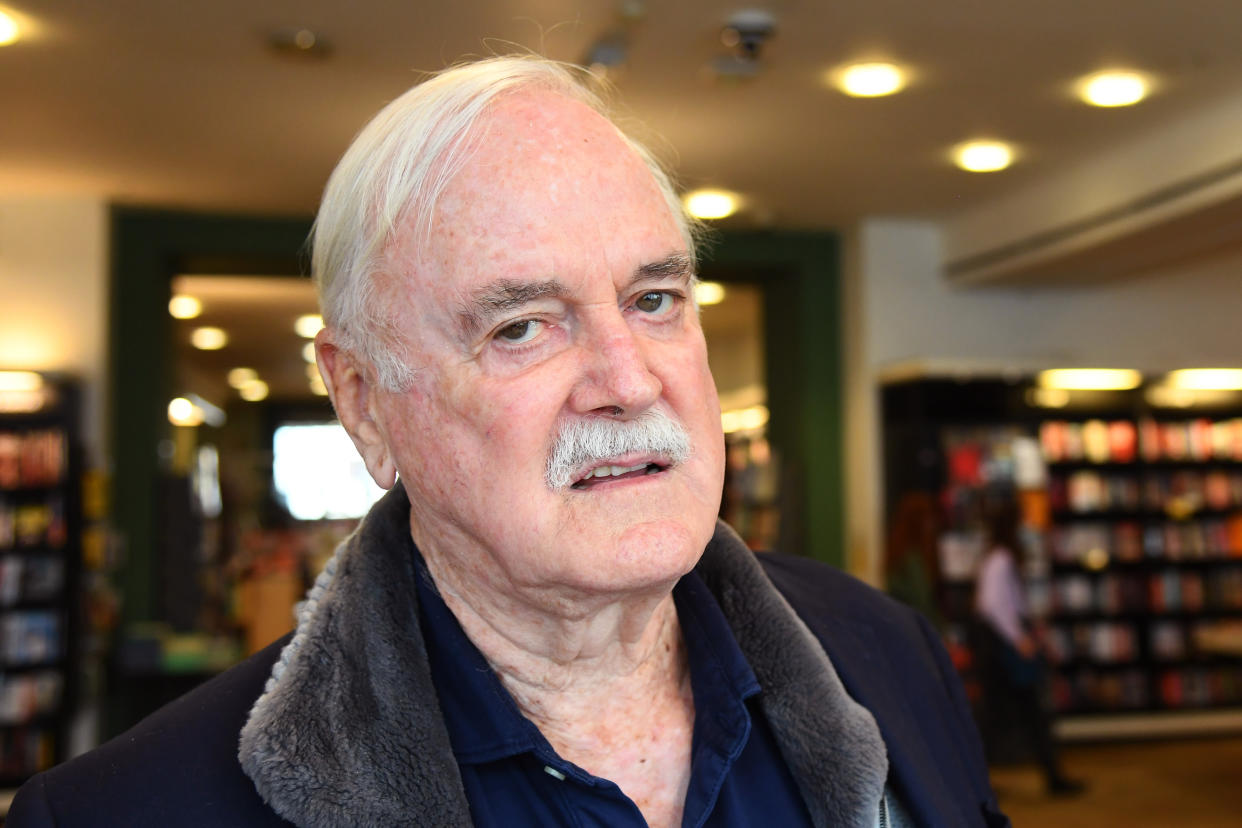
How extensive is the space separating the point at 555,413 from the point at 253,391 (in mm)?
15723

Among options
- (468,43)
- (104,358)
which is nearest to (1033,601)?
(468,43)

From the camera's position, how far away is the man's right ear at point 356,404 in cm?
118

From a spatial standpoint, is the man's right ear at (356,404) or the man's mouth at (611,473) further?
the man's right ear at (356,404)

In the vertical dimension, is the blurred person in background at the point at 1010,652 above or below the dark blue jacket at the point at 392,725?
below

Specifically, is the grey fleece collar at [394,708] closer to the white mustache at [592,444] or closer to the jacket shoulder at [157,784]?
the jacket shoulder at [157,784]

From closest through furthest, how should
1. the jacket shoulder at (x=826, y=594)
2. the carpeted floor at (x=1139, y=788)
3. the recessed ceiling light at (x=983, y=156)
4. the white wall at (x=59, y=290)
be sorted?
the jacket shoulder at (x=826, y=594), the recessed ceiling light at (x=983, y=156), the carpeted floor at (x=1139, y=788), the white wall at (x=59, y=290)

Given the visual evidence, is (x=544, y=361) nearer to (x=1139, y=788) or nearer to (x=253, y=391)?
(x=1139, y=788)

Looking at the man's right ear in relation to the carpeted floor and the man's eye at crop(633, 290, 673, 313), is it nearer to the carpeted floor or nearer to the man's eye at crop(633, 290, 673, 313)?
the man's eye at crop(633, 290, 673, 313)

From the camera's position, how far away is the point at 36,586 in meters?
5.85

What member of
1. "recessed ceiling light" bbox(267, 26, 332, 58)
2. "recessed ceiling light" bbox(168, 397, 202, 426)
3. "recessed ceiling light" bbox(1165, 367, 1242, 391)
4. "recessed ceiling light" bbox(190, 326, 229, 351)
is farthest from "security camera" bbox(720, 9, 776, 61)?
"recessed ceiling light" bbox(168, 397, 202, 426)

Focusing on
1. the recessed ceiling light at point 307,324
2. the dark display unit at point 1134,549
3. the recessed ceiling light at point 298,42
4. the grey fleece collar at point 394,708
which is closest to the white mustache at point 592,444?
the grey fleece collar at point 394,708

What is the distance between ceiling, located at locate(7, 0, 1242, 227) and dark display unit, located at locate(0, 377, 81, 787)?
1415 mm

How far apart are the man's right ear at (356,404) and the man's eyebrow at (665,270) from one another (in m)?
0.30

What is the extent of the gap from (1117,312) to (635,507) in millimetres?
6612
